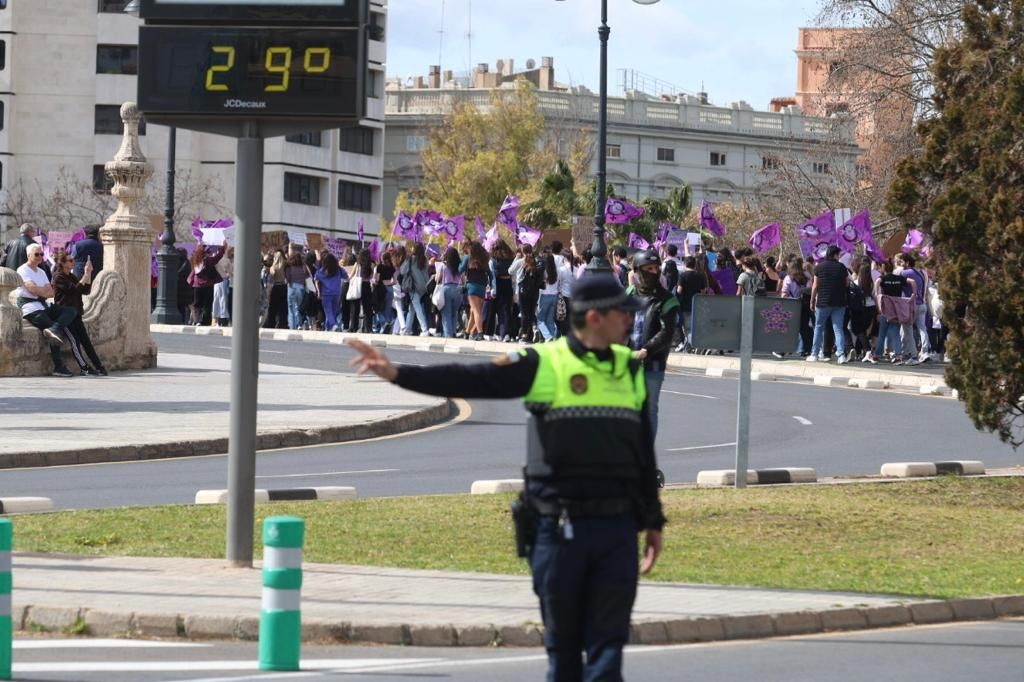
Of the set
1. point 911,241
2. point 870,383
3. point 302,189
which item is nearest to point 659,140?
point 302,189

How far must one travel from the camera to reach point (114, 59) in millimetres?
Answer: 103312

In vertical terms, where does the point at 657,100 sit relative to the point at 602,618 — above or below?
above

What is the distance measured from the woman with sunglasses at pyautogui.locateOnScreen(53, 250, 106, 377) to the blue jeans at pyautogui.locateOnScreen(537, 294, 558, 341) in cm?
951

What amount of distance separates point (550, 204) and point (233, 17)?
77058mm

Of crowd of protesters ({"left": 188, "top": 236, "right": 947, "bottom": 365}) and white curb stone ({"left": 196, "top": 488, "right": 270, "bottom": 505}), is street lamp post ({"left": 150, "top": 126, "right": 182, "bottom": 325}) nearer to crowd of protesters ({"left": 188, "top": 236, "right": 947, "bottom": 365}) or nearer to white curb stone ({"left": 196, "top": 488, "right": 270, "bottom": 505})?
crowd of protesters ({"left": 188, "top": 236, "right": 947, "bottom": 365})

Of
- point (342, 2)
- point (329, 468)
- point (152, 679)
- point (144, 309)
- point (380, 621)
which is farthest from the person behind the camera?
point (144, 309)

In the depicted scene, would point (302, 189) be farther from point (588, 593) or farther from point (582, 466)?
point (588, 593)

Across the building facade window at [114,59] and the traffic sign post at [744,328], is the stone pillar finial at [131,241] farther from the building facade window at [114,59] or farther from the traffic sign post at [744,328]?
the building facade window at [114,59]

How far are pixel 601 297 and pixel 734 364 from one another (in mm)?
29104

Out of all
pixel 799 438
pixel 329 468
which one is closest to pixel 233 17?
pixel 329 468

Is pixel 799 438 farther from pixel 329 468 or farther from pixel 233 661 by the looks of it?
pixel 233 661

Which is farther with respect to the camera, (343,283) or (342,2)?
(343,283)

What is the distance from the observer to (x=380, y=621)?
10.4 metres

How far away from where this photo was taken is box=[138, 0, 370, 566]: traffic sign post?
12.6m
